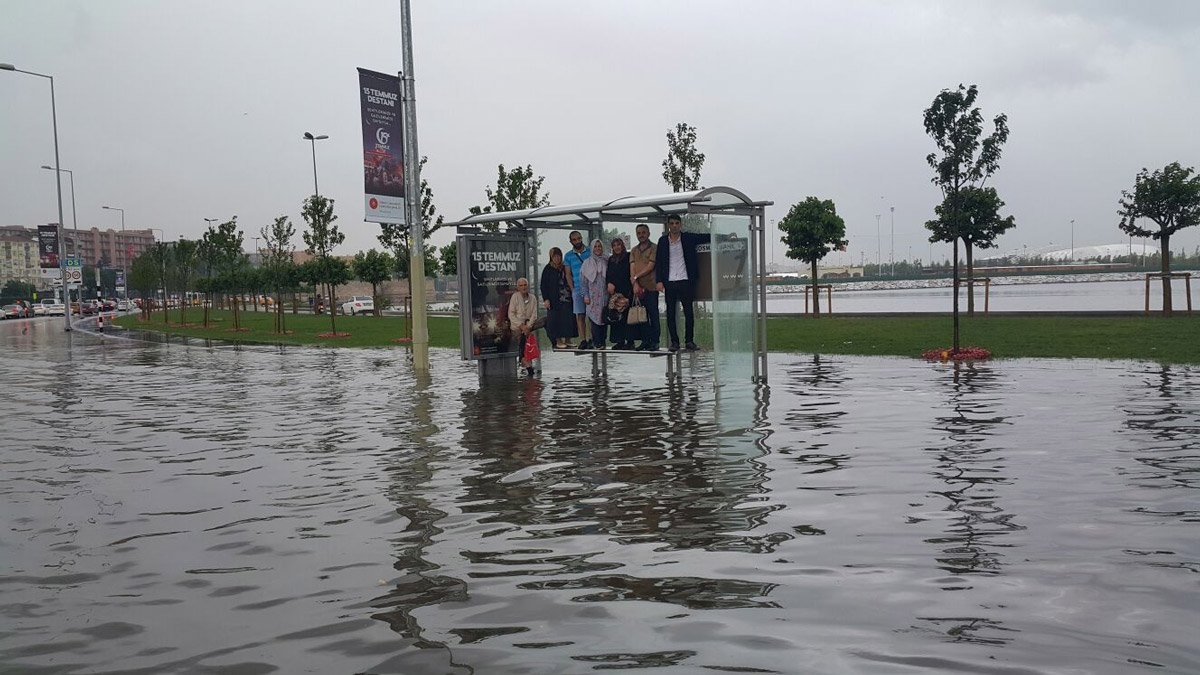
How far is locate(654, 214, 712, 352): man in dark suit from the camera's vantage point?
52.8 feet

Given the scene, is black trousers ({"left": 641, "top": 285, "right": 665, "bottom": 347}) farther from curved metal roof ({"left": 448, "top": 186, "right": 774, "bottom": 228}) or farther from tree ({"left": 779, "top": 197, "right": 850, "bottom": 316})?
tree ({"left": 779, "top": 197, "right": 850, "bottom": 316})

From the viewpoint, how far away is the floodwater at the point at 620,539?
460 cm

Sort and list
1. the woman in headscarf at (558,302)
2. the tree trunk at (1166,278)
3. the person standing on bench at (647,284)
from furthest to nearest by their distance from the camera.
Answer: the tree trunk at (1166,278) < the woman in headscarf at (558,302) < the person standing on bench at (647,284)

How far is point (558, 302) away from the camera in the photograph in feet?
60.2

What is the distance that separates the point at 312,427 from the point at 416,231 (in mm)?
8712

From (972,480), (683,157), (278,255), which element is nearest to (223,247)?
(278,255)

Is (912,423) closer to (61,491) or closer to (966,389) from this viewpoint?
(966,389)

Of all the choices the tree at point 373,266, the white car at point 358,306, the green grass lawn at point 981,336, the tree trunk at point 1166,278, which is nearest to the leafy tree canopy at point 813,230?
the green grass lawn at point 981,336

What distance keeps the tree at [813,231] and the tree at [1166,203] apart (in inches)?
495

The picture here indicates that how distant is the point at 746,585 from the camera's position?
5438mm

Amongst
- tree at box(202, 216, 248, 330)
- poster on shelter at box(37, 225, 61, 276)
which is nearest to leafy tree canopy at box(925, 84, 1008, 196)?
tree at box(202, 216, 248, 330)

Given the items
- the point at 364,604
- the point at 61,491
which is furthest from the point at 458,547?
the point at 61,491

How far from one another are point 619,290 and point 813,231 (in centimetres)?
2891

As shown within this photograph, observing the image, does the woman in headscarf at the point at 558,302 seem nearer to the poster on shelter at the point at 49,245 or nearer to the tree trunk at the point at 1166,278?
the tree trunk at the point at 1166,278
